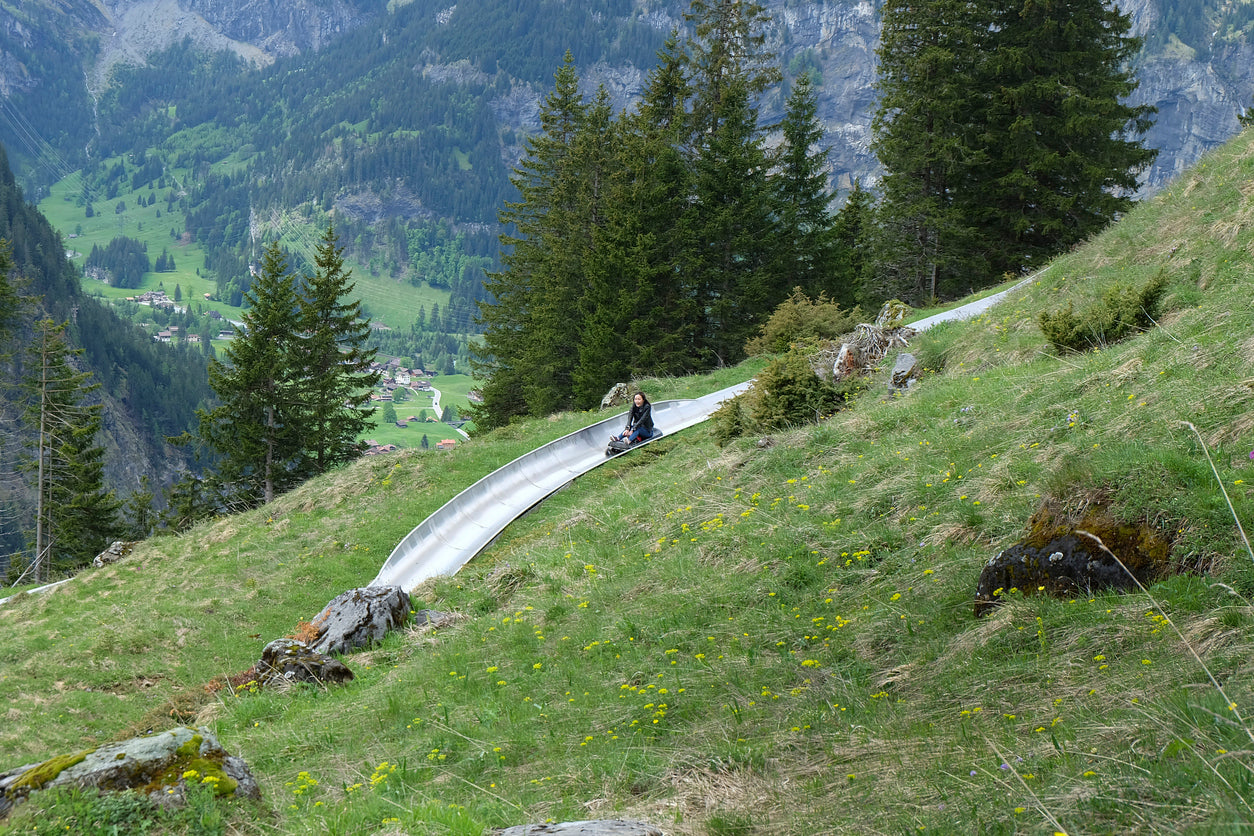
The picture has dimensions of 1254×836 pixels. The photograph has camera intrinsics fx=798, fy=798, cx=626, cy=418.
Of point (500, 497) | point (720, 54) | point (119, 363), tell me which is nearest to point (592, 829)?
point (500, 497)

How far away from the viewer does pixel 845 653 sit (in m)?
6.18

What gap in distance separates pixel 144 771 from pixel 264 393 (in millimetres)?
35751

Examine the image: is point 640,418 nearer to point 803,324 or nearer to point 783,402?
point 783,402

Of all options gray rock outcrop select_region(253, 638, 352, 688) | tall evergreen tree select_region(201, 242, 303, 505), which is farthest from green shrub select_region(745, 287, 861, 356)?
tall evergreen tree select_region(201, 242, 303, 505)

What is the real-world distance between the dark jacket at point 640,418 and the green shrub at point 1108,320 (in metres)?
9.32

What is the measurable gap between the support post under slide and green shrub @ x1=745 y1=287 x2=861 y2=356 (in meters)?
3.18

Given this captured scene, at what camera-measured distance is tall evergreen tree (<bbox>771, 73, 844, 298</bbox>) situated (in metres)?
35.9

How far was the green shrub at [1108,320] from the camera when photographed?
429 inches

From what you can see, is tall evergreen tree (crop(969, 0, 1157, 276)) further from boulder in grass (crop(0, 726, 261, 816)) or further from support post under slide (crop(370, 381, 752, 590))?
boulder in grass (crop(0, 726, 261, 816))

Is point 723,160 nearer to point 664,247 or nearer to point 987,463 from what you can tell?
point 664,247

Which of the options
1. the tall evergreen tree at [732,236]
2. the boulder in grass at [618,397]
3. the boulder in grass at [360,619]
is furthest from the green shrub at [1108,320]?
the tall evergreen tree at [732,236]

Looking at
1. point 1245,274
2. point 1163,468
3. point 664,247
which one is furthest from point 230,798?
point 664,247

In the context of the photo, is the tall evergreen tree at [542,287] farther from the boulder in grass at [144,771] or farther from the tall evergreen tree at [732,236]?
the boulder in grass at [144,771]

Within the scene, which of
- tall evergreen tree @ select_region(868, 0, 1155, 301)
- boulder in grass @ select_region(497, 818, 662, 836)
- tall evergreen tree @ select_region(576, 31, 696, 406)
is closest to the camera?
boulder in grass @ select_region(497, 818, 662, 836)
